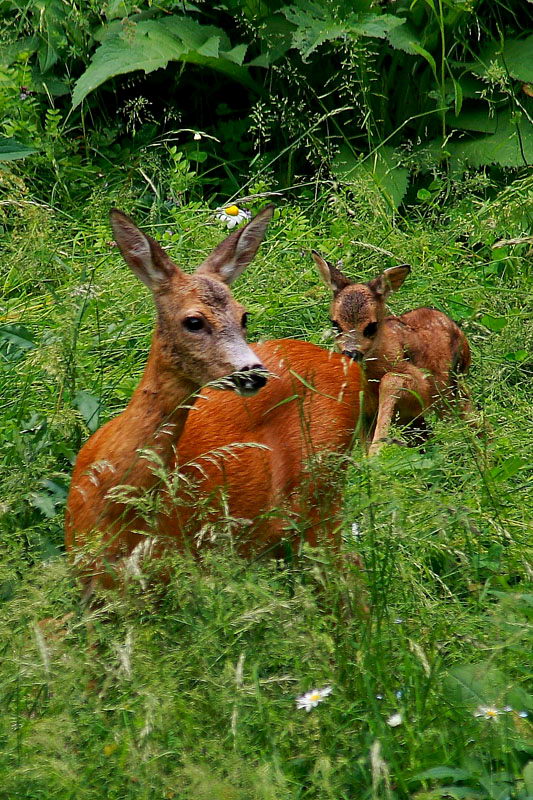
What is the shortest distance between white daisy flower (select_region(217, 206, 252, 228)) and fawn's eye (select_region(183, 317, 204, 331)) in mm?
2322

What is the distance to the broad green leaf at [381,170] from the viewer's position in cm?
623

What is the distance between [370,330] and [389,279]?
0.71ft

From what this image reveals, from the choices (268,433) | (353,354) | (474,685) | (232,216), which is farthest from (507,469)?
(232,216)

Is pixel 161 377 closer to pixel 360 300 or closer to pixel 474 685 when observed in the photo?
pixel 474 685

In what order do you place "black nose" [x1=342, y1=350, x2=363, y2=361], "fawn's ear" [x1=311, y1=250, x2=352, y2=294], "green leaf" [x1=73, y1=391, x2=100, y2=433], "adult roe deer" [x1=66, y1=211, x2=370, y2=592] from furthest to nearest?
1. "fawn's ear" [x1=311, y1=250, x2=352, y2=294]
2. "black nose" [x1=342, y1=350, x2=363, y2=361]
3. "green leaf" [x1=73, y1=391, x2=100, y2=433]
4. "adult roe deer" [x1=66, y1=211, x2=370, y2=592]

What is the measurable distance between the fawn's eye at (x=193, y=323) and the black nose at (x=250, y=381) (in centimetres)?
23

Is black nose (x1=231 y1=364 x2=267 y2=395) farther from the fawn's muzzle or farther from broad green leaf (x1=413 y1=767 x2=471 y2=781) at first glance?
the fawn's muzzle

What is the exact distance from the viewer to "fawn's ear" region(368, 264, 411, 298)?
500 centimetres

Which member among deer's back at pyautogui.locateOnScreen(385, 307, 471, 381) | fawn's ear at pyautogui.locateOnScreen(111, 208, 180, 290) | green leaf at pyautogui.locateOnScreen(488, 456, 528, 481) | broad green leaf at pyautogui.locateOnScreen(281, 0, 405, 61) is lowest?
deer's back at pyautogui.locateOnScreen(385, 307, 471, 381)

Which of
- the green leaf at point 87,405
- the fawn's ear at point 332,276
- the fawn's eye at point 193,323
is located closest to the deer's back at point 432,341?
the fawn's ear at point 332,276

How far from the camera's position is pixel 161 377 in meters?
3.48

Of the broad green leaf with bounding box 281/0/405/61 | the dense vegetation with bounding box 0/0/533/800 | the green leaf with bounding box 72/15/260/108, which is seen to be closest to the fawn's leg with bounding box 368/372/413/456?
the dense vegetation with bounding box 0/0/533/800

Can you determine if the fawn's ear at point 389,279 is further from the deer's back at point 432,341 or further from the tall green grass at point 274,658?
the tall green grass at point 274,658

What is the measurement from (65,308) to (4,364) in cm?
55
